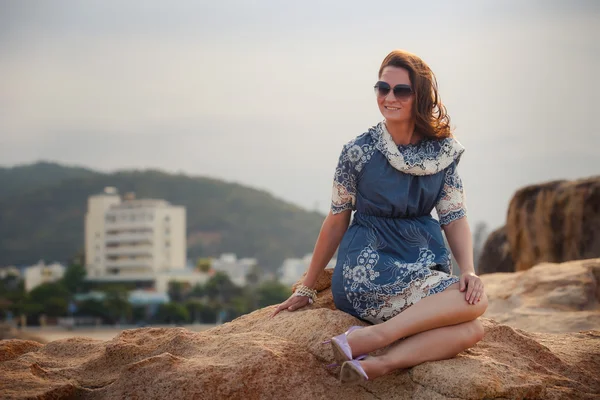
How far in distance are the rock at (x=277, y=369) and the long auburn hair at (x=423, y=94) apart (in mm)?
1009

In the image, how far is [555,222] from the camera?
12242mm

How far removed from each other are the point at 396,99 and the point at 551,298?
3174mm

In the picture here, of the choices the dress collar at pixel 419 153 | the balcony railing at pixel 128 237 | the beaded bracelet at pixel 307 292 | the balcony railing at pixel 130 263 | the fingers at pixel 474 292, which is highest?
the dress collar at pixel 419 153

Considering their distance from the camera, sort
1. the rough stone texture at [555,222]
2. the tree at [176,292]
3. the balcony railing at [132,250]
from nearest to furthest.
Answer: the rough stone texture at [555,222]
the tree at [176,292]
the balcony railing at [132,250]

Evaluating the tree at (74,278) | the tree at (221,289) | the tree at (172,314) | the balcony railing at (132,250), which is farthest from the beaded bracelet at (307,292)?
the balcony railing at (132,250)

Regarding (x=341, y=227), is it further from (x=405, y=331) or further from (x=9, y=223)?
(x=9, y=223)

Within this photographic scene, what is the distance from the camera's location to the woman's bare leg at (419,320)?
3.46 meters

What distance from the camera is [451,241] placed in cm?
403

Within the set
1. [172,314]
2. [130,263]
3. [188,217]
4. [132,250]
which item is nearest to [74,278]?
[130,263]

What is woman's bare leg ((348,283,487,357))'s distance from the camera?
3.46m

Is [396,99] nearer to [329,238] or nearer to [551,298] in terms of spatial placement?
[329,238]

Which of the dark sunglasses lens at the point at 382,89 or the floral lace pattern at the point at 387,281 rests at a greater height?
the dark sunglasses lens at the point at 382,89

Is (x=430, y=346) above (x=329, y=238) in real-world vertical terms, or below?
below

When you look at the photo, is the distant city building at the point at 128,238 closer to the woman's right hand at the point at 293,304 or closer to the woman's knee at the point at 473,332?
the woman's right hand at the point at 293,304
